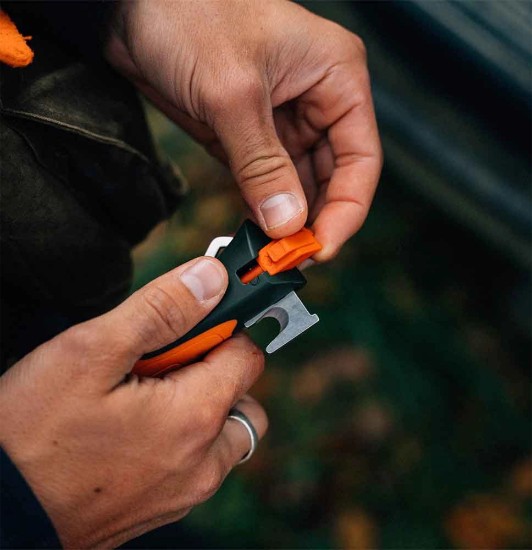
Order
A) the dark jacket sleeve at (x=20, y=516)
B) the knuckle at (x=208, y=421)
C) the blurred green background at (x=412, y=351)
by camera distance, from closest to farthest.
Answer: the dark jacket sleeve at (x=20, y=516), the knuckle at (x=208, y=421), the blurred green background at (x=412, y=351)

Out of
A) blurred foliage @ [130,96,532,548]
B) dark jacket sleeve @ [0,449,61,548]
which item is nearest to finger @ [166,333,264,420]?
dark jacket sleeve @ [0,449,61,548]

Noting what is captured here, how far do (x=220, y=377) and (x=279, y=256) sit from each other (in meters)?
0.21

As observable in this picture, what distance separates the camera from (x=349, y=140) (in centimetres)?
119

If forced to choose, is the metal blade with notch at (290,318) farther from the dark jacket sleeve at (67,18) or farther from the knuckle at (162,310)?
the dark jacket sleeve at (67,18)

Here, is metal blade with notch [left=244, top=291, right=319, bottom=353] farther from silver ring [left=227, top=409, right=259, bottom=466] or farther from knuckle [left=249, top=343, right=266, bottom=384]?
silver ring [left=227, top=409, right=259, bottom=466]

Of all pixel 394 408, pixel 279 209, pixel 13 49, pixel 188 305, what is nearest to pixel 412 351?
pixel 394 408

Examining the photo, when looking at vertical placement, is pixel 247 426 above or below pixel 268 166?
below

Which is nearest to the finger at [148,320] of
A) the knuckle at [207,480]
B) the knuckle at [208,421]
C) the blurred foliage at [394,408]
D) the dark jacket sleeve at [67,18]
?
the knuckle at [208,421]

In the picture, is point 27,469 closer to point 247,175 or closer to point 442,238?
point 247,175

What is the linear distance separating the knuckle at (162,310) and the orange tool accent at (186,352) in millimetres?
79

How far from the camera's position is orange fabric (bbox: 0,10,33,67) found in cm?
91

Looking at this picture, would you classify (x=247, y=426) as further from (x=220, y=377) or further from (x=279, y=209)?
(x=279, y=209)

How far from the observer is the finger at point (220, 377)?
0.94 m

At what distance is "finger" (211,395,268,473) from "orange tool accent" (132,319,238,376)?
0.16 meters
